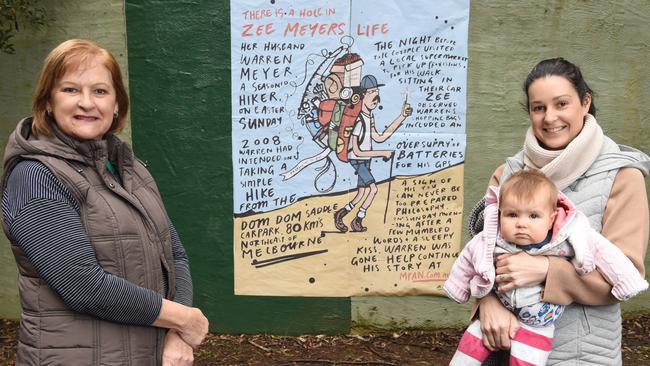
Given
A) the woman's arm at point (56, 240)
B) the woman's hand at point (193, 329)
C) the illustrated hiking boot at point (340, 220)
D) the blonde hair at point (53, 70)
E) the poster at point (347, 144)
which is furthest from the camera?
the illustrated hiking boot at point (340, 220)

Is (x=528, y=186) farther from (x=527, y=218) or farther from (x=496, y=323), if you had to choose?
(x=496, y=323)

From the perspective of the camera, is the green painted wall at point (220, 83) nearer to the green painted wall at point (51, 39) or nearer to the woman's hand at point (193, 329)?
the green painted wall at point (51, 39)

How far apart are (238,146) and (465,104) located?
1.71m

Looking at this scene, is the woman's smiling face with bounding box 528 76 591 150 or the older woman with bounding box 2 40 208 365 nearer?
the older woman with bounding box 2 40 208 365

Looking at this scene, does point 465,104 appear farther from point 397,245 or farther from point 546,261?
point 546,261

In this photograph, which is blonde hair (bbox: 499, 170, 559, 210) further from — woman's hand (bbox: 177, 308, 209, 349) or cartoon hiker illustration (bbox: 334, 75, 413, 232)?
cartoon hiker illustration (bbox: 334, 75, 413, 232)

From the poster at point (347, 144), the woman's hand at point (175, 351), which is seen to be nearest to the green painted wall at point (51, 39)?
the poster at point (347, 144)

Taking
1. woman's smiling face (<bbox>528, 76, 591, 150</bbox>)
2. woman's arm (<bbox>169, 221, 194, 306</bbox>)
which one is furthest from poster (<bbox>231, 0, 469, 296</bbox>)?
woman's smiling face (<bbox>528, 76, 591, 150</bbox>)

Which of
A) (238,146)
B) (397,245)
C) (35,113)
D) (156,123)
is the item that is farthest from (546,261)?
(156,123)

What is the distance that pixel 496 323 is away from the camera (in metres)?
2.29

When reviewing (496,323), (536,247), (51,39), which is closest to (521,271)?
(536,247)

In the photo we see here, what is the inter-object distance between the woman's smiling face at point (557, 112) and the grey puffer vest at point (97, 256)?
57.4 inches

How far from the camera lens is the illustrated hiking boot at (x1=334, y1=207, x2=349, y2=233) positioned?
15.7 feet

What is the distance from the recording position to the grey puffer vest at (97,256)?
6.64 ft
